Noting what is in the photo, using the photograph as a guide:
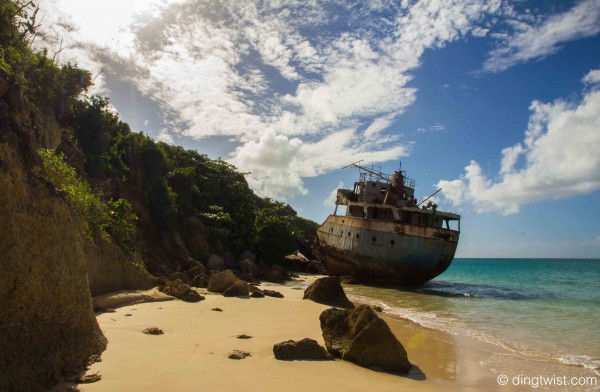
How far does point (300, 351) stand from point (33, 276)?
12.9 feet

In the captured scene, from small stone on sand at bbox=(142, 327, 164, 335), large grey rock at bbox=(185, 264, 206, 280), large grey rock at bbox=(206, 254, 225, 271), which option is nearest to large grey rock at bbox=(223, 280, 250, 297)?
large grey rock at bbox=(185, 264, 206, 280)

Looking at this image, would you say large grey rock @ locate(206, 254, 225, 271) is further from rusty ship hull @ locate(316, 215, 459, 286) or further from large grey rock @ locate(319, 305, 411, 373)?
large grey rock @ locate(319, 305, 411, 373)

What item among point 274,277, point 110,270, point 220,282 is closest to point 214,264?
point 274,277

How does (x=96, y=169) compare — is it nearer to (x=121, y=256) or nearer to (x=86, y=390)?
(x=121, y=256)

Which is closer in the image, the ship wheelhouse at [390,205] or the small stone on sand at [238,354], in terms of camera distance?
the small stone on sand at [238,354]

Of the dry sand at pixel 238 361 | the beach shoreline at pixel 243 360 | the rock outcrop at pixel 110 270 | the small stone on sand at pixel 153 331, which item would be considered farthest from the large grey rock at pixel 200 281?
the small stone on sand at pixel 153 331

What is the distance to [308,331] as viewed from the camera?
28.3ft

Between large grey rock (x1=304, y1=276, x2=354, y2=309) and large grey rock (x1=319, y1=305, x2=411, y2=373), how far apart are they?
6419 mm

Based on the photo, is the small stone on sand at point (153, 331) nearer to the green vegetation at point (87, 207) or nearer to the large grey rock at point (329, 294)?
the green vegetation at point (87, 207)

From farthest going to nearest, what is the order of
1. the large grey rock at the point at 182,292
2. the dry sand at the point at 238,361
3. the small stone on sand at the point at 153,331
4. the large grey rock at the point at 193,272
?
the large grey rock at the point at 193,272, the large grey rock at the point at 182,292, the small stone on sand at the point at 153,331, the dry sand at the point at 238,361

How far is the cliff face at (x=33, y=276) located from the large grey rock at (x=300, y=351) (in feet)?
8.74

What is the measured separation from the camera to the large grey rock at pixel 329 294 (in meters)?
13.3

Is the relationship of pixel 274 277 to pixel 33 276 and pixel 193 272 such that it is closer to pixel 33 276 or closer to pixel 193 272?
pixel 193 272

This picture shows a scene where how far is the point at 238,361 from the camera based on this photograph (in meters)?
5.80
